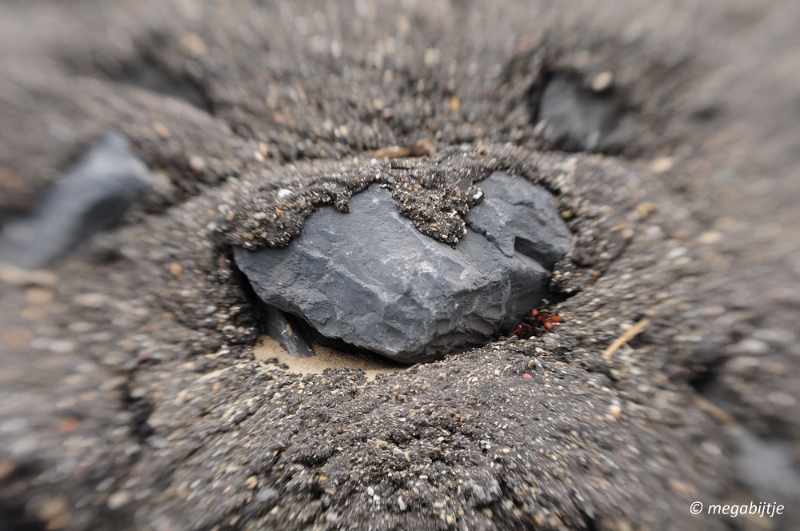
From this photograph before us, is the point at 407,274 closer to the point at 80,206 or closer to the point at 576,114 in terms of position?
the point at 576,114

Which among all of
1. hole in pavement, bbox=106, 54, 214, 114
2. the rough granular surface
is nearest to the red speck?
the rough granular surface

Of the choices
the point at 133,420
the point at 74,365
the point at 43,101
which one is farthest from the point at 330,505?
the point at 43,101

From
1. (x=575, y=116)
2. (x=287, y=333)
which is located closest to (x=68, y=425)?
(x=287, y=333)

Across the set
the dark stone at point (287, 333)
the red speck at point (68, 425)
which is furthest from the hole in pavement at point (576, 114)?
the red speck at point (68, 425)

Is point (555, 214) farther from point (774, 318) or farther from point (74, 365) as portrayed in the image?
point (74, 365)

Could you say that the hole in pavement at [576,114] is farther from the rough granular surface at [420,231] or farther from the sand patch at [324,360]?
the sand patch at [324,360]

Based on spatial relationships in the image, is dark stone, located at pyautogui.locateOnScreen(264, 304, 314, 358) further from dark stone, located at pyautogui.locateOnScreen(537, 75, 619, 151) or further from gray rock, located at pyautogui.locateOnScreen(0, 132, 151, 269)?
dark stone, located at pyautogui.locateOnScreen(537, 75, 619, 151)
